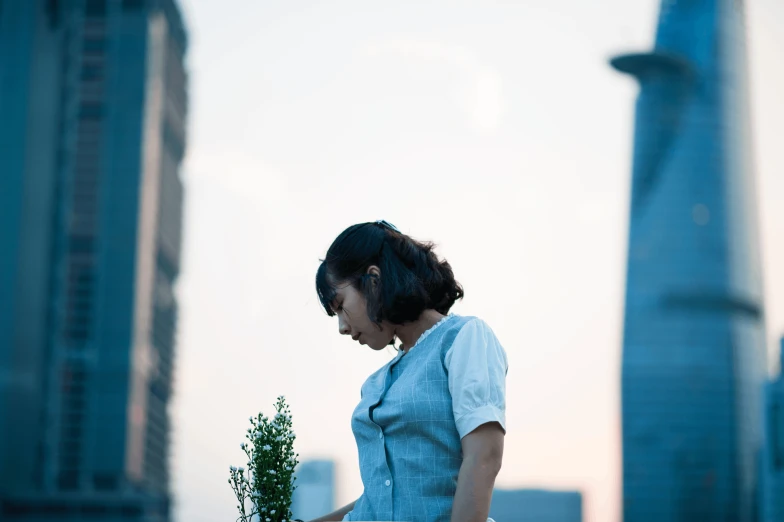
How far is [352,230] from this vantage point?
320cm

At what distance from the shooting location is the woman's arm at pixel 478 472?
2.86m

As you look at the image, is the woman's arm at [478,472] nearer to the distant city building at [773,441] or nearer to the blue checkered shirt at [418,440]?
the blue checkered shirt at [418,440]

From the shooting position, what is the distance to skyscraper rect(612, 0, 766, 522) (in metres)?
100

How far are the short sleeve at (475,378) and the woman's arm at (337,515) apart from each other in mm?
578

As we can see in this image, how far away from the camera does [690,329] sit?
10119 centimetres

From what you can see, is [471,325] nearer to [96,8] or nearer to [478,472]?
[478,472]

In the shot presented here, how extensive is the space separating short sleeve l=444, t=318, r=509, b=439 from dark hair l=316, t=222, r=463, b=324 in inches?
6.7

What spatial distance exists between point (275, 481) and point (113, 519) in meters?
95.2

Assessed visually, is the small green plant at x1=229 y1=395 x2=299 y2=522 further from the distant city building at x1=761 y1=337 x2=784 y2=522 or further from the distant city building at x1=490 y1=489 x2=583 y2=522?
the distant city building at x1=490 y1=489 x2=583 y2=522

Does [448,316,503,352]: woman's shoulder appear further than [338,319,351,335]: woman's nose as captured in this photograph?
No

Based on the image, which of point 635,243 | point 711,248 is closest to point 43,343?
point 635,243

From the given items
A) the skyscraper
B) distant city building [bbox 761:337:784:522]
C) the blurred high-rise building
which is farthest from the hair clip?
the skyscraper

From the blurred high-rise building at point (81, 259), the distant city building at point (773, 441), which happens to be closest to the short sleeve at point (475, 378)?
the distant city building at point (773, 441)

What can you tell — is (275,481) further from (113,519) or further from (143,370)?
(143,370)
